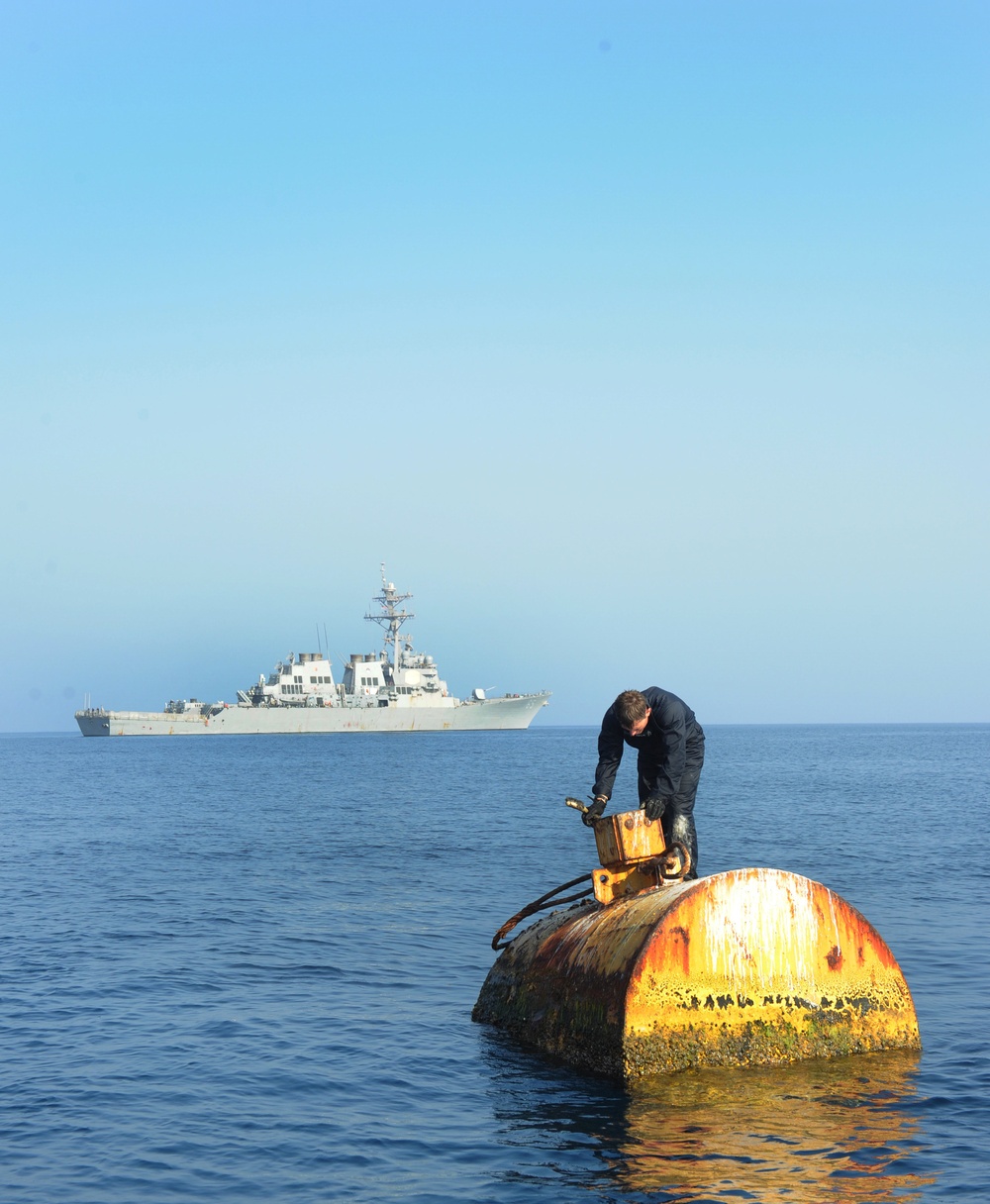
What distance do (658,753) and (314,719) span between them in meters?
99.3

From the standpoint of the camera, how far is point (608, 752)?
7977mm

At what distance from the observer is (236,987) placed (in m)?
10.8

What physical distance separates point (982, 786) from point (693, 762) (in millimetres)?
42650

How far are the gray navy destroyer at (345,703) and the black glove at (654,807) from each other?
316ft

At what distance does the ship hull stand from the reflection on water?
97.0m

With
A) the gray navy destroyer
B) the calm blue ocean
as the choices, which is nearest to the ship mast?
the gray navy destroyer

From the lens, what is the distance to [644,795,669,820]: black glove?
7691mm

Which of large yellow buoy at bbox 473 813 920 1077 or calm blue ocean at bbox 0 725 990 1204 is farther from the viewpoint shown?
large yellow buoy at bbox 473 813 920 1077

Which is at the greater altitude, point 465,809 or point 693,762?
point 693,762

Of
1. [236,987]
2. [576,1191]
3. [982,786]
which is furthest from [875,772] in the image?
[576,1191]

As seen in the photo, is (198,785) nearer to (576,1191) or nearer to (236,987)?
(236,987)

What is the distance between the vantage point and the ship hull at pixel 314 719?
10425 centimetres

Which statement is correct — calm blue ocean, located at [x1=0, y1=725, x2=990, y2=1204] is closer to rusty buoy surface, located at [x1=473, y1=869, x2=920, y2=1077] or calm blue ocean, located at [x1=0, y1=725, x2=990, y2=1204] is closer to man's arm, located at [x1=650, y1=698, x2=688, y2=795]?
rusty buoy surface, located at [x1=473, y1=869, x2=920, y2=1077]

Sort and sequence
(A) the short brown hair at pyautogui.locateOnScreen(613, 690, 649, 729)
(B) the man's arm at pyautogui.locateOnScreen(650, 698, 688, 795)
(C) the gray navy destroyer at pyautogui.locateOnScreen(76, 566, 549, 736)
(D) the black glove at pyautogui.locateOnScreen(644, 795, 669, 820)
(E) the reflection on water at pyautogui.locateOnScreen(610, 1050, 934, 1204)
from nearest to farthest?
(E) the reflection on water at pyautogui.locateOnScreen(610, 1050, 934, 1204) → (A) the short brown hair at pyautogui.locateOnScreen(613, 690, 649, 729) → (D) the black glove at pyautogui.locateOnScreen(644, 795, 669, 820) → (B) the man's arm at pyautogui.locateOnScreen(650, 698, 688, 795) → (C) the gray navy destroyer at pyautogui.locateOnScreen(76, 566, 549, 736)
